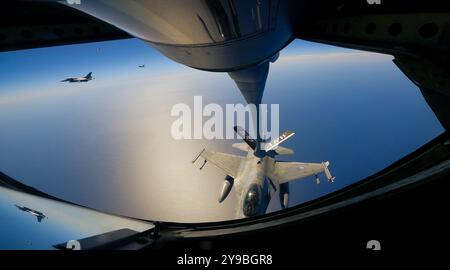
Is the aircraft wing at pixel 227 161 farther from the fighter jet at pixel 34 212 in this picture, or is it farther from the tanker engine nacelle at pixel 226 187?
the fighter jet at pixel 34 212

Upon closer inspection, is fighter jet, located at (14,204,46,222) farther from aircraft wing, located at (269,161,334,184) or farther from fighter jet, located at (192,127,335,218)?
aircraft wing, located at (269,161,334,184)

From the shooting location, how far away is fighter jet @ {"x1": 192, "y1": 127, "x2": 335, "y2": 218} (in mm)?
5082

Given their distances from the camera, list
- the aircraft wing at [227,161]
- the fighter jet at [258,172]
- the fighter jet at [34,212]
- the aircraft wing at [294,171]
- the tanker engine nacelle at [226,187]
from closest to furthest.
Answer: the fighter jet at [34,212]
the fighter jet at [258,172]
the aircraft wing at [294,171]
the aircraft wing at [227,161]
the tanker engine nacelle at [226,187]

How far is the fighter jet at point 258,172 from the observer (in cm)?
508

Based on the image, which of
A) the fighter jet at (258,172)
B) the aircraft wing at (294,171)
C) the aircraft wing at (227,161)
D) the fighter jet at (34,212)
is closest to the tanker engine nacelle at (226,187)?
the fighter jet at (258,172)

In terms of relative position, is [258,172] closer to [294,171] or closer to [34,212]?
[294,171]

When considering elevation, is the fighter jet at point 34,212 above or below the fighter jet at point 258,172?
below

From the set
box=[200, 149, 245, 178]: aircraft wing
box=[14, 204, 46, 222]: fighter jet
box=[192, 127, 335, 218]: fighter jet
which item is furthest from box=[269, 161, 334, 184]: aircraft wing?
box=[14, 204, 46, 222]: fighter jet

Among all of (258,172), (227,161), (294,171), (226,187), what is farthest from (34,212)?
(226,187)

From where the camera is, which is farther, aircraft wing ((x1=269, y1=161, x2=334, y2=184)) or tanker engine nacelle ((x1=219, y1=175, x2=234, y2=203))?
tanker engine nacelle ((x1=219, y1=175, x2=234, y2=203))

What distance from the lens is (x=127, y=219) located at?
953 mm

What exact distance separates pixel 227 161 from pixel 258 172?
127 cm
